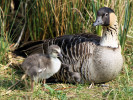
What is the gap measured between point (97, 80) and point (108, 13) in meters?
1.41

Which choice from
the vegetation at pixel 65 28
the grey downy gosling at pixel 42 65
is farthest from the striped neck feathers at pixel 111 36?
the grey downy gosling at pixel 42 65

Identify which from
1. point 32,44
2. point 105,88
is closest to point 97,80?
point 105,88

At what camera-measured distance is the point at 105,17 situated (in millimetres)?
5086

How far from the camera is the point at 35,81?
4.59m

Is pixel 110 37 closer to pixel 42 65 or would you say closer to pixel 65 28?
pixel 65 28

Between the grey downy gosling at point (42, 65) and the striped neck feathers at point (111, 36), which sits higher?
the striped neck feathers at point (111, 36)

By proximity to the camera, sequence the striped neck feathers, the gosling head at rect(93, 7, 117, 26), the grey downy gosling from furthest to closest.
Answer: the striped neck feathers → the gosling head at rect(93, 7, 117, 26) → the grey downy gosling

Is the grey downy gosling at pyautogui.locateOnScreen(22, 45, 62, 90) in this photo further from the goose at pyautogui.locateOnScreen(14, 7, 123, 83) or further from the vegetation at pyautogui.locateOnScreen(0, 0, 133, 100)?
the goose at pyautogui.locateOnScreen(14, 7, 123, 83)

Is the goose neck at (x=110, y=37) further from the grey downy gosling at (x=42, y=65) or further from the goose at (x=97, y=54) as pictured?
the grey downy gosling at (x=42, y=65)

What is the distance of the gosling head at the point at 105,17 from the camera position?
504 centimetres

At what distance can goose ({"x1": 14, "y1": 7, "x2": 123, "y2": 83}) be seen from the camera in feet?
16.6

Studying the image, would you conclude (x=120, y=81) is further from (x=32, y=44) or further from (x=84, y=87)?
(x=32, y=44)

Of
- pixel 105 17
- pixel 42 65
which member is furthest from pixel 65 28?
pixel 42 65

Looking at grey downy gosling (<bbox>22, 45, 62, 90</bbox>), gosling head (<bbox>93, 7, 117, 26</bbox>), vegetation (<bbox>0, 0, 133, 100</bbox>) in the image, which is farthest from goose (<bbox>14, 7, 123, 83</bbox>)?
grey downy gosling (<bbox>22, 45, 62, 90</bbox>)
